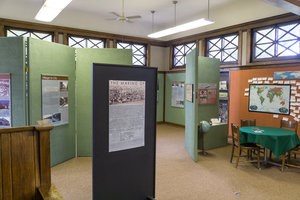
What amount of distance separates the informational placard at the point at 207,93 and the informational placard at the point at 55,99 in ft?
11.3

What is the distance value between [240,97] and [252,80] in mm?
634

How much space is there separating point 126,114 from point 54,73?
2839 mm

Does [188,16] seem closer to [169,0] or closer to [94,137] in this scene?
[169,0]

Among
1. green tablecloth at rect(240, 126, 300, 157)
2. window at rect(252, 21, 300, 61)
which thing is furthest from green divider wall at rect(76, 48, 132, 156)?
window at rect(252, 21, 300, 61)

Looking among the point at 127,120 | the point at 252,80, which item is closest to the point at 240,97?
the point at 252,80

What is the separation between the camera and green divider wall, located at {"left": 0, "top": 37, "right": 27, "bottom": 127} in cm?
426

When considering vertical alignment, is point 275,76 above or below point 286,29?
below

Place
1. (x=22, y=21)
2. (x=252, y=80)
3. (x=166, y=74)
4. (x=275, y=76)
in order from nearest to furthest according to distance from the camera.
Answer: (x=275, y=76), (x=252, y=80), (x=22, y=21), (x=166, y=74)

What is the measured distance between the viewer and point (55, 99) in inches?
190

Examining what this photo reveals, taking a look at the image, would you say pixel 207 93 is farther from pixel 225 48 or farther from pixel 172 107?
pixel 172 107

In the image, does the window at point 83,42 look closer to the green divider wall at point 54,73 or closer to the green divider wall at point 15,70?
the green divider wall at point 54,73

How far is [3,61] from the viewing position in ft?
14.1

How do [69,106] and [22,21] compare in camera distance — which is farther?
[22,21]

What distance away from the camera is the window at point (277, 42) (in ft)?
19.5
